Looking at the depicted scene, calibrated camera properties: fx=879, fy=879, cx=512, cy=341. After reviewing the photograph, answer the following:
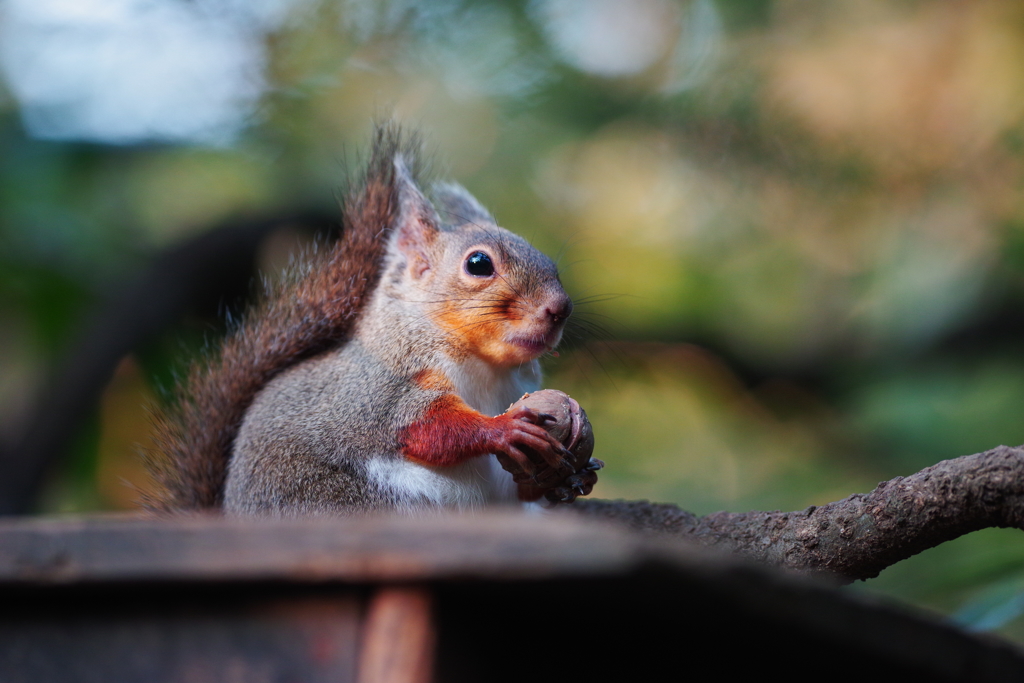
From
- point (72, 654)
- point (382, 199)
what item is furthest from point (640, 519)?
point (72, 654)

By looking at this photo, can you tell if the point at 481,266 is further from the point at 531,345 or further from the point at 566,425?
the point at 566,425

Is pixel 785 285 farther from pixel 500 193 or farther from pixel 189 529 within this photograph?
pixel 189 529

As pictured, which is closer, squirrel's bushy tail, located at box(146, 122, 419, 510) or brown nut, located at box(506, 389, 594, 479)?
brown nut, located at box(506, 389, 594, 479)

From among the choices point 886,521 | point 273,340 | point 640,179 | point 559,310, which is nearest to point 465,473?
point 559,310

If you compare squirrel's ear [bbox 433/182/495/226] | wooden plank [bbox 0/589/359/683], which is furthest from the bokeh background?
wooden plank [bbox 0/589/359/683]

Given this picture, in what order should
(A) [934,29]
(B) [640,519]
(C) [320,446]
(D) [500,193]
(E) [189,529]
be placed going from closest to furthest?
1. (E) [189,529]
2. (C) [320,446]
3. (B) [640,519]
4. (D) [500,193]
5. (A) [934,29]

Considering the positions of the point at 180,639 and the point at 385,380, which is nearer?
the point at 180,639

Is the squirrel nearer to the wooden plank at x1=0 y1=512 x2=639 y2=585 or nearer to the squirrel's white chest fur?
the squirrel's white chest fur
